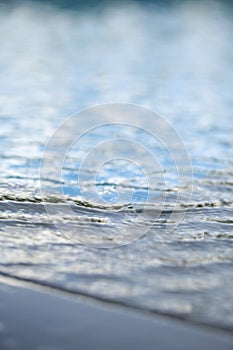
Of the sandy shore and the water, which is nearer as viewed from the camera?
the sandy shore

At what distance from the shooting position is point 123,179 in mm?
4020

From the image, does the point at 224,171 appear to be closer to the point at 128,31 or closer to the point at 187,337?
the point at 187,337

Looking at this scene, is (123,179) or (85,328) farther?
(123,179)

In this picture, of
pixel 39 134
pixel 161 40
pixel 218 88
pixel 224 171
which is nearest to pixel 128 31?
pixel 161 40

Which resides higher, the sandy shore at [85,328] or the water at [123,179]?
the water at [123,179]

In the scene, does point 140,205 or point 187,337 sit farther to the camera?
point 140,205

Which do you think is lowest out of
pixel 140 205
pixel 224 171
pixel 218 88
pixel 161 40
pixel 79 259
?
pixel 79 259

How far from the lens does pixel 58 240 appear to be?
2742 millimetres

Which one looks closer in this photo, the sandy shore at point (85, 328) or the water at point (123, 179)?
the sandy shore at point (85, 328)

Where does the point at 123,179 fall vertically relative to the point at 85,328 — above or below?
above

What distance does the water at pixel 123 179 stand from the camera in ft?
7.65

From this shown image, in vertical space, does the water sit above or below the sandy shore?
above

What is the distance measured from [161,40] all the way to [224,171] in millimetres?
7057

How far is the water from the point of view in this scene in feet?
7.65
